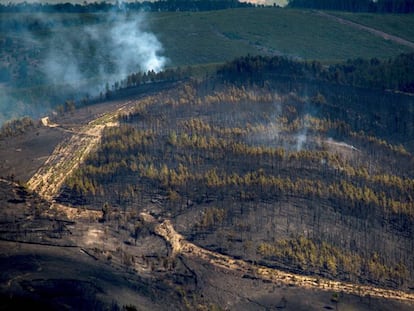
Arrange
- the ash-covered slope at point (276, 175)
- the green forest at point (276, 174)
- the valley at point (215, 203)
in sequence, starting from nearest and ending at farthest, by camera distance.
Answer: the valley at point (215, 203)
the ash-covered slope at point (276, 175)
the green forest at point (276, 174)

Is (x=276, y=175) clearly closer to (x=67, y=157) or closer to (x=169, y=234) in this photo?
(x=169, y=234)

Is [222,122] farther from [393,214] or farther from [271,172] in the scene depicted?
[393,214]

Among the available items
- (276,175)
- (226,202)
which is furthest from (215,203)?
(276,175)

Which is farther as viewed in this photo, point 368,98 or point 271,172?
point 368,98

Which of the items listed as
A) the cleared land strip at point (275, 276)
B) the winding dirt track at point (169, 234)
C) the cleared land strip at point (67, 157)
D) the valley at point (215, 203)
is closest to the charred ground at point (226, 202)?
the valley at point (215, 203)

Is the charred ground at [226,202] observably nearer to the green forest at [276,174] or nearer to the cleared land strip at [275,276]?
the green forest at [276,174]

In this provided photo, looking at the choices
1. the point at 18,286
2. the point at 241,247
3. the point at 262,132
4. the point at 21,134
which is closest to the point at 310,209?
the point at 241,247
